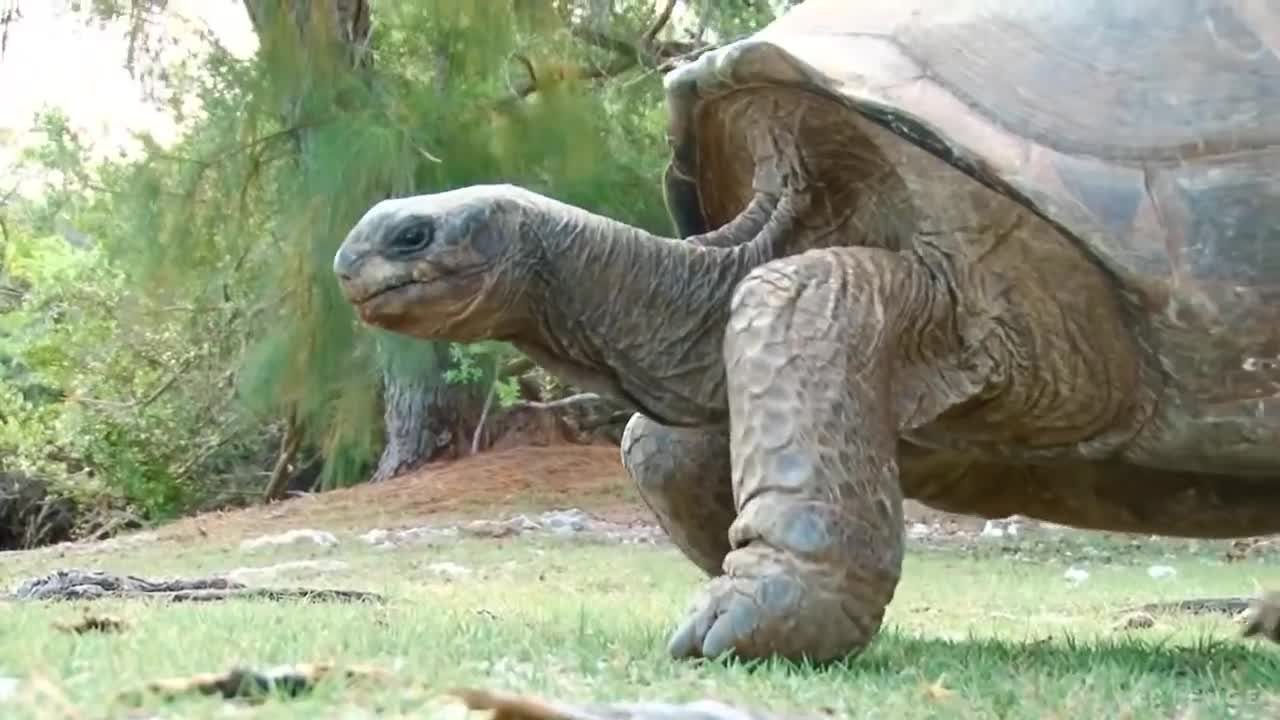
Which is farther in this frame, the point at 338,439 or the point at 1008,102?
the point at 338,439

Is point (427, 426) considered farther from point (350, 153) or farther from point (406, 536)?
point (350, 153)

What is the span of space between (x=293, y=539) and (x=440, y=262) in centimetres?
565

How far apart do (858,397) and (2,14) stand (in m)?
A: 6.11

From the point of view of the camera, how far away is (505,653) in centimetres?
214

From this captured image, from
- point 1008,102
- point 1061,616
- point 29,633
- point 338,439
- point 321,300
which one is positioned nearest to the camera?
point 29,633

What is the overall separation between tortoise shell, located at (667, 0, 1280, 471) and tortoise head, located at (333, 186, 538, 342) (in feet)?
1.54

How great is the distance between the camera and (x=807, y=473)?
2283 mm

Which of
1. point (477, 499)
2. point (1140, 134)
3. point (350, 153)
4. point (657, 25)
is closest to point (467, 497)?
point (477, 499)

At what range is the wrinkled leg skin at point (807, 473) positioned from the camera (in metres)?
2.24

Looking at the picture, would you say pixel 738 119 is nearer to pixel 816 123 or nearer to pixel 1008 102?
pixel 816 123

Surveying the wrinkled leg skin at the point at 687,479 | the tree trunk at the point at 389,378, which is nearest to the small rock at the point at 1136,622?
the wrinkled leg skin at the point at 687,479

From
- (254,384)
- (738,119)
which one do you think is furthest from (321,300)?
(738,119)

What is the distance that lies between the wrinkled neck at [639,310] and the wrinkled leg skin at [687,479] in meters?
0.21

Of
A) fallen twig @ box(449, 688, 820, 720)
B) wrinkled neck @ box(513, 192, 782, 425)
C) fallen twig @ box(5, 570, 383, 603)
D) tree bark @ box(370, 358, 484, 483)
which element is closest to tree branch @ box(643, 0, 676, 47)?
tree bark @ box(370, 358, 484, 483)
